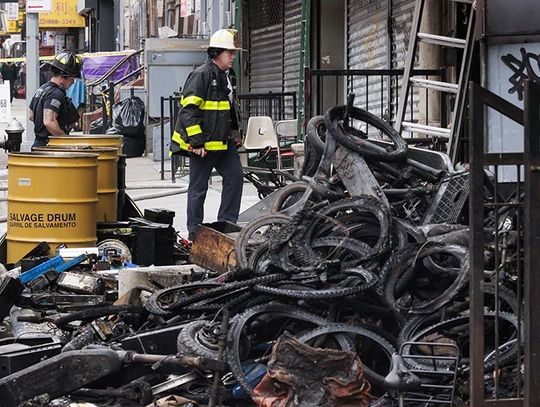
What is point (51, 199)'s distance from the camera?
9.05 metres

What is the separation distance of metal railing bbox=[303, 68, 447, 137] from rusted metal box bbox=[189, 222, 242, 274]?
3107mm

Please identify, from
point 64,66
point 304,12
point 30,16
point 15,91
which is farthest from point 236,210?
point 15,91

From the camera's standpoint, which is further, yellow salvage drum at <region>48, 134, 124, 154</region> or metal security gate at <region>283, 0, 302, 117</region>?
metal security gate at <region>283, 0, 302, 117</region>

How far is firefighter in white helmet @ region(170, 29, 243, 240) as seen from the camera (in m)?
10.1

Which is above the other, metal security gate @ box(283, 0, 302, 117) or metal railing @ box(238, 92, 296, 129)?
metal security gate @ box(283, 0, 302, 117)

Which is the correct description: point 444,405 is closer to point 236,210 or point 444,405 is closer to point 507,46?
point 507,46

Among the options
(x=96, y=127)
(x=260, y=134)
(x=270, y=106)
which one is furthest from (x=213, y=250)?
(x=96, y=127)

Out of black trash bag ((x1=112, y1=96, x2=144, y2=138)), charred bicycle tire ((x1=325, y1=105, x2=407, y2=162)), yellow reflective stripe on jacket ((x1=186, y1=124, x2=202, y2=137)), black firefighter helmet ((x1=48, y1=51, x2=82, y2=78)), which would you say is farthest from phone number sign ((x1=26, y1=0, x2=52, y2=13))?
charred bicycle tire ((x1=325, y1=105, x2=407, y2=162))

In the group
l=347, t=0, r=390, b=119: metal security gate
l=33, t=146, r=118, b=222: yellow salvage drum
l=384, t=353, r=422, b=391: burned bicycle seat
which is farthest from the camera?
l=347, t=0, r=390, b=119: metal security gate

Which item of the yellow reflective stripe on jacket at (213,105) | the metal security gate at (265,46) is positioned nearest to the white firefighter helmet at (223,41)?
the yellow reflective stripe on jacket at (213,105)

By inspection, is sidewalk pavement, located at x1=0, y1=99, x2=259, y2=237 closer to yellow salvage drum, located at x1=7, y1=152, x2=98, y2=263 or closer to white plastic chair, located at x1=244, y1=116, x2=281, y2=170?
white plastic chair, located at x1=244, y1=116, x2=281, y2=170

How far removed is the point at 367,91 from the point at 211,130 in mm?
2692

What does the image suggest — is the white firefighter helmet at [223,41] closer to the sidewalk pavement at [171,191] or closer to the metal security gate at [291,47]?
the sidewalk pavement at [171,191]

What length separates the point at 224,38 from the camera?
10125 mm
